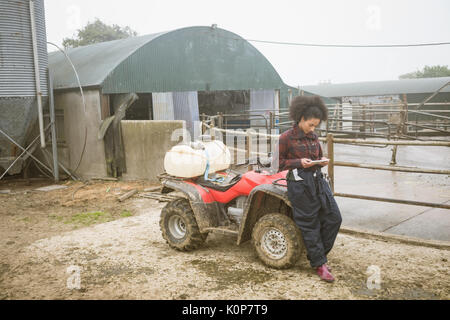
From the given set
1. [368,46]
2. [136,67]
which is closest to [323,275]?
[136,67]

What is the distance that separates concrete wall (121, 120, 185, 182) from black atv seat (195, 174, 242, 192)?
206 inches

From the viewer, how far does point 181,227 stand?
17.5 feet

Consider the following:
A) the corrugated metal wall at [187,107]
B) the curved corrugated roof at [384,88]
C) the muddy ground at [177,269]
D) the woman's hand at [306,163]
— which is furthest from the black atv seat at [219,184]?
the curved corrugated roof at [384,88]

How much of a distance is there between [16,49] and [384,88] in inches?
1065

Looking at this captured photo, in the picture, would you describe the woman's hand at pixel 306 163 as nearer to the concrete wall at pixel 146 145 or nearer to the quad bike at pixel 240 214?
the quad bike at pixel 240 214

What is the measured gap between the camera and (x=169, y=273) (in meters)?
4.46

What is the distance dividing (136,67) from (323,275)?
34.4 ft

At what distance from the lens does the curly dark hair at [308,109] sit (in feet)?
13.5

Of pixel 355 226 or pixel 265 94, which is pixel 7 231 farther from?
pixel 265 94

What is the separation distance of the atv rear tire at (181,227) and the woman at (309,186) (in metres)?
1.42

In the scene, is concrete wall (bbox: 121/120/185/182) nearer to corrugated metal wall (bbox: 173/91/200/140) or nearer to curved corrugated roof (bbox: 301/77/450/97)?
corrugated metal wall (bbox: 173/91/200/140)

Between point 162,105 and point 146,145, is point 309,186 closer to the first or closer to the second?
point 146,145

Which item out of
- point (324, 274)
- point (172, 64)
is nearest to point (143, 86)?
point (172, 64)

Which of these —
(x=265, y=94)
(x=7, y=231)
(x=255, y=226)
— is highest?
(x=265, y=94)
